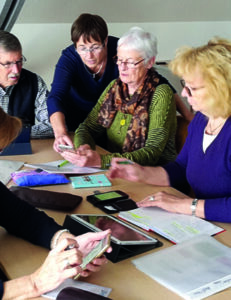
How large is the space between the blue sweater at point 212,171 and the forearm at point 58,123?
34.1 inches

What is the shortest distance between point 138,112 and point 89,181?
58 centimetres

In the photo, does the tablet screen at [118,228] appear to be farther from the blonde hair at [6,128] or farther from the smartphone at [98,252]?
the blonde hair at [6,128]

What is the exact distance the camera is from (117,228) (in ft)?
4.65

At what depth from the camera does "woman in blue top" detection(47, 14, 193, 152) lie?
246cm

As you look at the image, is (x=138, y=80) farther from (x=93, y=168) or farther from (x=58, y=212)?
(x=58, y=212)

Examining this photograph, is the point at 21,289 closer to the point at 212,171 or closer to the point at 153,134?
the point at 212,171

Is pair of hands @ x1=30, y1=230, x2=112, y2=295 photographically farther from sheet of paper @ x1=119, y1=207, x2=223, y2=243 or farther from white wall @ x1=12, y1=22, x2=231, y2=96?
white wall @ x1=12, y1=22, x2=231, y2=96

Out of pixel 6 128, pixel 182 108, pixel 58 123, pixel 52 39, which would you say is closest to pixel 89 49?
pixel 58 123

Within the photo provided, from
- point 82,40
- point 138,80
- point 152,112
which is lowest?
point 152,112

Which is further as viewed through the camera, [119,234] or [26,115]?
[26,115]

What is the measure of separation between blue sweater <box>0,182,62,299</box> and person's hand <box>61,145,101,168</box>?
2.17 ft

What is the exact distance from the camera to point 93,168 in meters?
2.11

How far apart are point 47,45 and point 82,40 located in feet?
5.28

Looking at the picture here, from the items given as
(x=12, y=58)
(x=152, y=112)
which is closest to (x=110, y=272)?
(x=152, y=112)
